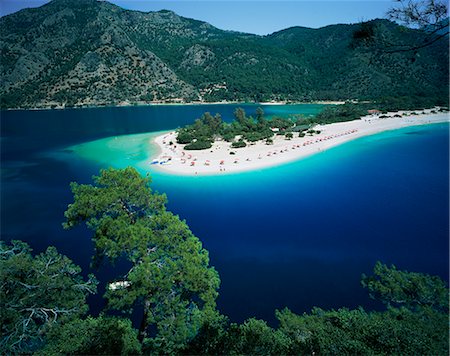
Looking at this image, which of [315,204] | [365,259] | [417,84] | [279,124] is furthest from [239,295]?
[417,84]

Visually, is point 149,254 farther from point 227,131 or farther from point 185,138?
point 227,131

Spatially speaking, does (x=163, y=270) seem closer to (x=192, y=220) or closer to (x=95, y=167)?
(x=192, y=220)

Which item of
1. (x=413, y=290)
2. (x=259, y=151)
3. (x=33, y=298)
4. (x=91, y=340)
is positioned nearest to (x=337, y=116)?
(x=259, y=151)

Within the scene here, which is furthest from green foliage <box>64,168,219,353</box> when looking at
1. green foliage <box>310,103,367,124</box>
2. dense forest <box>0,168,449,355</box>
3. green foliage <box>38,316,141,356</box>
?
→ green foliage <box>310,103,367,124</box>

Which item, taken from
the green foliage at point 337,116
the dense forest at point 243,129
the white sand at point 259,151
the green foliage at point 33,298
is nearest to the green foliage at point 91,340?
the green foliage at point 33,298

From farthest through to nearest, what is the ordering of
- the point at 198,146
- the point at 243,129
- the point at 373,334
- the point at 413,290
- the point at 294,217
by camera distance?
the point at 243,129, the point at 198,146, the point at 294,217, the point at 413,290, the point at 373,334

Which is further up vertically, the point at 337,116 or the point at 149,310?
the point at 337,116

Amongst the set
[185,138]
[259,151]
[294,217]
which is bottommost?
[294,217]

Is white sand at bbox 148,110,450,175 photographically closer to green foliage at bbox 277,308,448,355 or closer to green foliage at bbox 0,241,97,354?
green foliage at bbox 0,241,97,354
